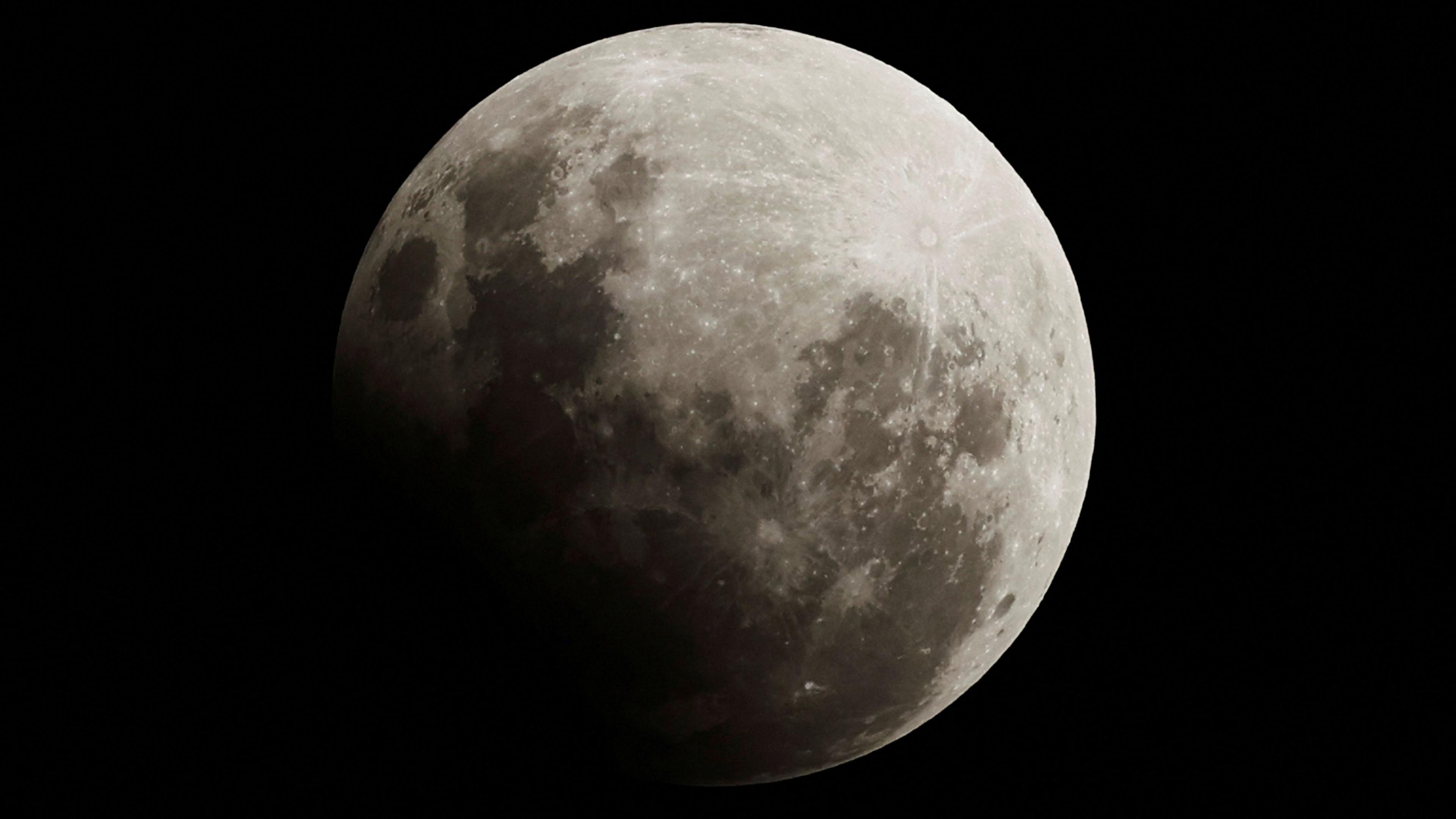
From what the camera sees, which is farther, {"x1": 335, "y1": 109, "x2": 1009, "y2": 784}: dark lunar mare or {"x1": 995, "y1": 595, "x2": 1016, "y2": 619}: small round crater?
{"x1": 995, "y1": 595, "x2": 1016, "y2": 619}: small round crater

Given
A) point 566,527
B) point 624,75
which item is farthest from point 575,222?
point 566,527

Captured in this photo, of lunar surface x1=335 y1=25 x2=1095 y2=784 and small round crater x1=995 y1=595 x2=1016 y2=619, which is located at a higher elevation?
lunar surface x1=335 y1=25 x2=1095 y2=784

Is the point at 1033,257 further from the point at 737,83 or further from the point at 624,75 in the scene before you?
the point at 624,75

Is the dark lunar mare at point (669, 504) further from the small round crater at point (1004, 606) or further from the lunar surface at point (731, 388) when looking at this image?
the small round crater at point (1004, 606)

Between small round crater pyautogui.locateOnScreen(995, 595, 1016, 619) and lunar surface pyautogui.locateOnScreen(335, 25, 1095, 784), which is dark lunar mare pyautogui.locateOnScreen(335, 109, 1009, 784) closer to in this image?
lunar surface pyautogui.locateOnScreen(335, 25, 1095, 784)

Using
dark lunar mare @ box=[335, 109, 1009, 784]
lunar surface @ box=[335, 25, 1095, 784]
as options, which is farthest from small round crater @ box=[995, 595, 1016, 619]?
dark lunar mare @ box=[335, 109, 1009, 784]

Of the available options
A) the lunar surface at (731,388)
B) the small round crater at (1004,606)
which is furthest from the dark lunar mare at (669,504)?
the small round crater at (1004,606)

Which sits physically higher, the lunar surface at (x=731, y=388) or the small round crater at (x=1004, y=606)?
the lunar surface at (x=731, y=388)

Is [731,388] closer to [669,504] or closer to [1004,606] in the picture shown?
[669,504]
